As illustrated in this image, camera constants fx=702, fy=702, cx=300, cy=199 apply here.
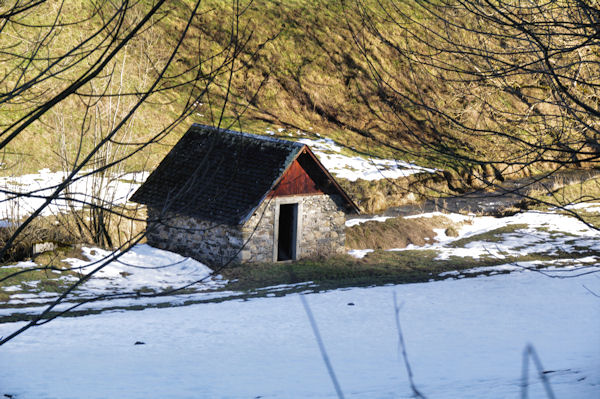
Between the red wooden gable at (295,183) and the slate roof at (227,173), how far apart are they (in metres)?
0.29

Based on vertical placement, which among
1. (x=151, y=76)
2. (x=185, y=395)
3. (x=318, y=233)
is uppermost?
(x=151, y=76)

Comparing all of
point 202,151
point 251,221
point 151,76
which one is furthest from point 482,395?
point 151,76

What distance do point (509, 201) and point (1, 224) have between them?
1821 cm

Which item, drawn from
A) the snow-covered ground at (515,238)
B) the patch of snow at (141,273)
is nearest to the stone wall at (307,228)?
the snow-covered ground at (515,238)

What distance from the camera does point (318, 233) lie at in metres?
18.5

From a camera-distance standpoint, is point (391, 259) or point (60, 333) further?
point (391, 259)

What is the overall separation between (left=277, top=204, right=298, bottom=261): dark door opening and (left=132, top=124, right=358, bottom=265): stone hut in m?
0.03

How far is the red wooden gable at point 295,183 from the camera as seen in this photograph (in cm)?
1753

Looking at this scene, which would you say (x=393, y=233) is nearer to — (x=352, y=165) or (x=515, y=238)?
(x=515, y=238)

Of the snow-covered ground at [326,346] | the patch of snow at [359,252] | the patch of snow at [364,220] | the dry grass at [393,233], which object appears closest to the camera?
the snow-covered ground at [326,346]

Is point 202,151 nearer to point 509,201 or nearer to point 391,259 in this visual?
point 391,259

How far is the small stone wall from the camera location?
56.2ft

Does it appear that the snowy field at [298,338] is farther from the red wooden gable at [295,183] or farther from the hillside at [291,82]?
the hillside at [291,82]

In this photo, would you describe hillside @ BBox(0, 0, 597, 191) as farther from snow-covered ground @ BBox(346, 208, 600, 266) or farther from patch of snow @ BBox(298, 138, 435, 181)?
snow-covered ground @ BBox(346, 208, 600, 266)
